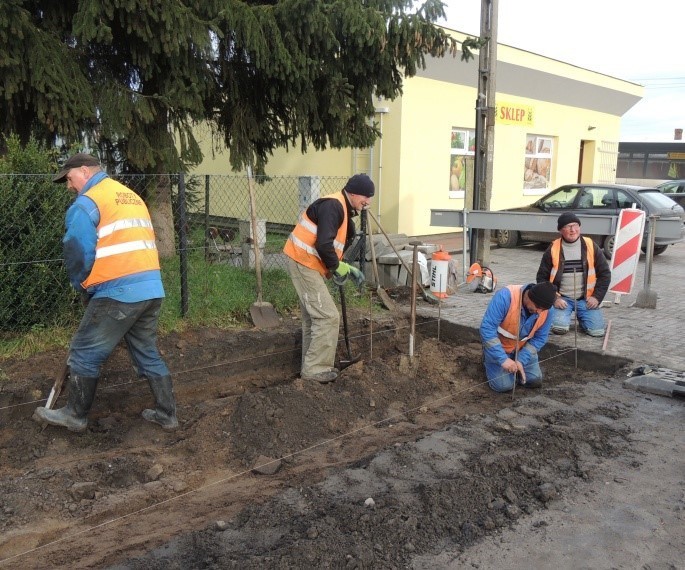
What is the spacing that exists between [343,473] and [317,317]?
6.30 ft

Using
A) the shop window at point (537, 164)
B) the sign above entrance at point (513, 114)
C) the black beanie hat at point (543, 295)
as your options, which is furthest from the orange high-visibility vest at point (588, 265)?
the shop window at point (537, 164)

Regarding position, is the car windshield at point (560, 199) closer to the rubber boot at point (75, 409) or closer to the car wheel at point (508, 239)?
the car wheel at point (508, 239)

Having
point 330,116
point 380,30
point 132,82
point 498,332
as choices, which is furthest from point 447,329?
point 132,82

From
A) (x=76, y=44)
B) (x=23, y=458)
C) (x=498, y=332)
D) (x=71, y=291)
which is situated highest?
(x=76, y=44)

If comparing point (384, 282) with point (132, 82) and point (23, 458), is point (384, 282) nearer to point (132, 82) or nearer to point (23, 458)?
point (132, 82)

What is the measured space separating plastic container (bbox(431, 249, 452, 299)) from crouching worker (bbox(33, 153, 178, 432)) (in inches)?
194

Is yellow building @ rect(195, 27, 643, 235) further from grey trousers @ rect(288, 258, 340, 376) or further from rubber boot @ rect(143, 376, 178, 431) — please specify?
rubber boot @ rect(143, 376, 178, 431)

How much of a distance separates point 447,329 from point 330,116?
3045 millimetres

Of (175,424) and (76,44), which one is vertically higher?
(76,44)

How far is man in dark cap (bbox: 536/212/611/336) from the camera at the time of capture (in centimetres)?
689

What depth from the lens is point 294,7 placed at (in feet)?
20.3

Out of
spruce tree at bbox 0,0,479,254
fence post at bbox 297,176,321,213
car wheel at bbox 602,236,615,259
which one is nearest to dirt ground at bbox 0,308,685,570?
spruce tree at bbox 0,0,479,254

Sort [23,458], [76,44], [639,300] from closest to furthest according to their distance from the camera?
[23,458]
[76,44]
[639,300]

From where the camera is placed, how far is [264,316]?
671 cm
